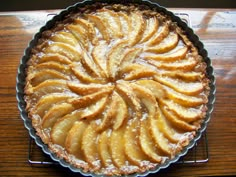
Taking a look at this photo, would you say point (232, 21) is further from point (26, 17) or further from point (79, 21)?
point (26, 17)

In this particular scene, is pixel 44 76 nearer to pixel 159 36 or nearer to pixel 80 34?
pixel 80 34

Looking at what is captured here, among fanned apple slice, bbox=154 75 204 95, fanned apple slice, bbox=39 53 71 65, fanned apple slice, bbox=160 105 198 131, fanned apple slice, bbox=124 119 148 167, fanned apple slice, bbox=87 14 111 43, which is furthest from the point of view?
fanned apple slice, bbox=87 14 111 43

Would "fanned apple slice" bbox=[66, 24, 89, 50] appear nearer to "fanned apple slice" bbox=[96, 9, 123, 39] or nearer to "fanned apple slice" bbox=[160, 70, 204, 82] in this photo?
"fanned apple slice" bbox=[96, 9, 123, 39]

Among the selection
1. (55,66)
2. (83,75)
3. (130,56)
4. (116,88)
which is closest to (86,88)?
(83,75)

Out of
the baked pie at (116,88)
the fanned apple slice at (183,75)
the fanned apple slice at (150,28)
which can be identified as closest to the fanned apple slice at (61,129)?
the baked pie at (116,88)

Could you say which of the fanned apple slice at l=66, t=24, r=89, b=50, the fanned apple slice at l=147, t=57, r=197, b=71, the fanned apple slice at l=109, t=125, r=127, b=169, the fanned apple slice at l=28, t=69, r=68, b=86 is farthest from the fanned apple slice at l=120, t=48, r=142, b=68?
the fanned apple slice at l=109, t=125, r=127, b=169
